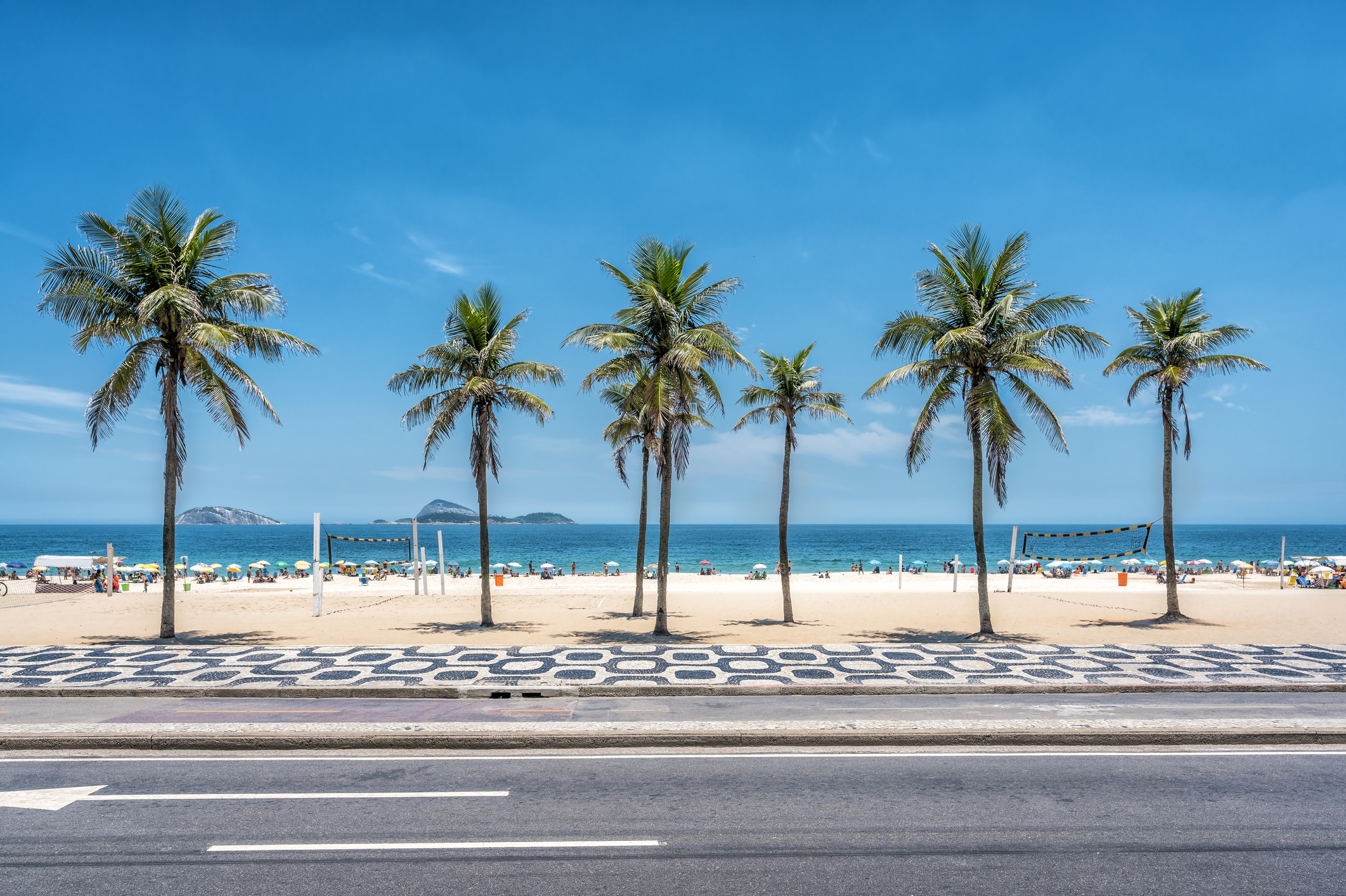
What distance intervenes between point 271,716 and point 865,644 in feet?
40.5

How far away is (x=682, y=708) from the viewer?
10391mm

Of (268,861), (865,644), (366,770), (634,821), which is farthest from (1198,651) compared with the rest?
(268,861)

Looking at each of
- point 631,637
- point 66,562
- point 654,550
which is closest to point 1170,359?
point 631,637

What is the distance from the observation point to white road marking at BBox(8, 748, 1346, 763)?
8.04m

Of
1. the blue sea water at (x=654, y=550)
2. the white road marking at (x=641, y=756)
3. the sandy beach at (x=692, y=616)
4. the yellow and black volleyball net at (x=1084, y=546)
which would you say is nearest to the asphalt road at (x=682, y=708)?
the white road marking at (x=641, y=756)

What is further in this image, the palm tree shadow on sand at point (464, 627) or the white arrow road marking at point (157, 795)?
the palm tree shadow on sand at point (464, 627)

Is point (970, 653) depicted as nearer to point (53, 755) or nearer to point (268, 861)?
point (268, 861)

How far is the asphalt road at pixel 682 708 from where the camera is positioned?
9.72 m

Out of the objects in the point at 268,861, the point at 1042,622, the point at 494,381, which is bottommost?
the point at 1042,622

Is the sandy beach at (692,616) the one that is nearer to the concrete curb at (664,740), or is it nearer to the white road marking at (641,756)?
the concrete curb at (664,740)

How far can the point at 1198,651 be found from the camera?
15.6 m

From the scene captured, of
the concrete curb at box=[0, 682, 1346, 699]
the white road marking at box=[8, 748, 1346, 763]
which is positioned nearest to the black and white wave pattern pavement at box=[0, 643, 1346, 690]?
the concrete curb at box=[0, 682, 1346, 699]

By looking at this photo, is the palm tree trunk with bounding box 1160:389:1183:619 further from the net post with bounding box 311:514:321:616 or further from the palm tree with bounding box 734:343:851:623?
the net post with bounding box 311:514:321:616

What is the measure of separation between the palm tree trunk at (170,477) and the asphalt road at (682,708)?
7.69 metres
